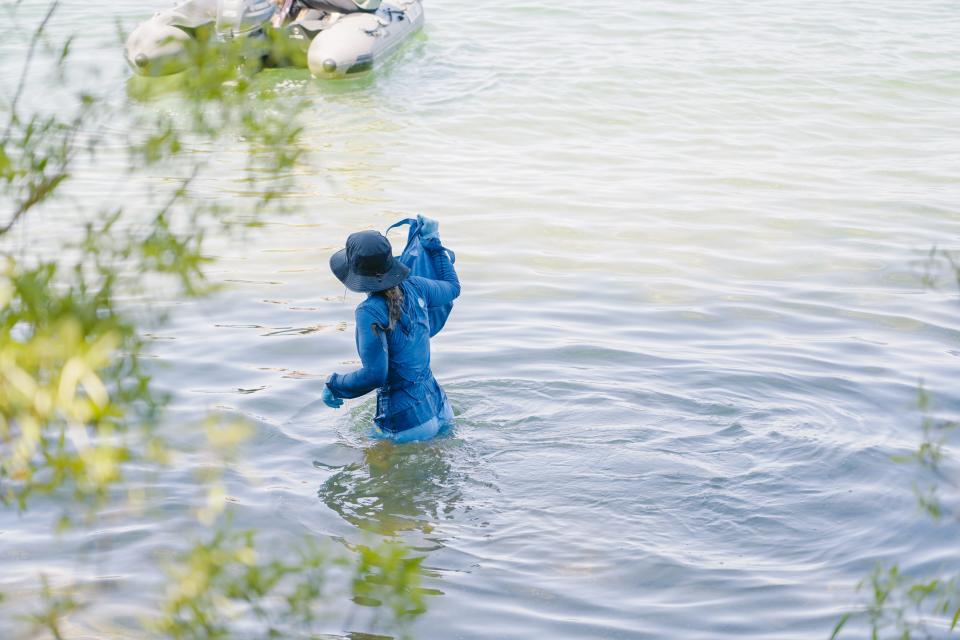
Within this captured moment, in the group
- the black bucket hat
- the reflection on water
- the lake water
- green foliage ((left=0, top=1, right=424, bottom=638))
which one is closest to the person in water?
the black bucket hat

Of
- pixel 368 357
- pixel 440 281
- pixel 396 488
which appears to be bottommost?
pixel 396 488

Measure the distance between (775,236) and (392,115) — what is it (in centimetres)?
640

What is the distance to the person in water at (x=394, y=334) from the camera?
5.55 meters

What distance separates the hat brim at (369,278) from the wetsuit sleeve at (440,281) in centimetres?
40

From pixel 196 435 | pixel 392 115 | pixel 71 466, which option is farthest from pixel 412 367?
pixel 392 115

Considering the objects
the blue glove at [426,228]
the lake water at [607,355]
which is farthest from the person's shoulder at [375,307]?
the lake water at [607,355]

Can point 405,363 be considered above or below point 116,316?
below

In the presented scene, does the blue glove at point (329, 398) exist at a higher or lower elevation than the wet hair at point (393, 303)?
lower

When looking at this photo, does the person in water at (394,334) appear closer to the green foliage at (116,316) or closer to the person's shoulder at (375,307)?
the person's shoulder at (375,307)

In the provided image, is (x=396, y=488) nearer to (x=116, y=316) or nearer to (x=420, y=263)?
(x=420, y=263)

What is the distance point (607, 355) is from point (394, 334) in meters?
2.31

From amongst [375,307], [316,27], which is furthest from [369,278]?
[316,27]

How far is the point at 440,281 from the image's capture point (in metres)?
6.19

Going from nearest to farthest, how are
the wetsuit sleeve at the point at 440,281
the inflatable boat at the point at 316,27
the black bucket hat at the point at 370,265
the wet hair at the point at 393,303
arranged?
the black bucket hat at the point at 370,265, the wet hair at the point at 393,303, the wetsuit sleeve at the point at 440,281, the inflatable boat at the point at 316,27
